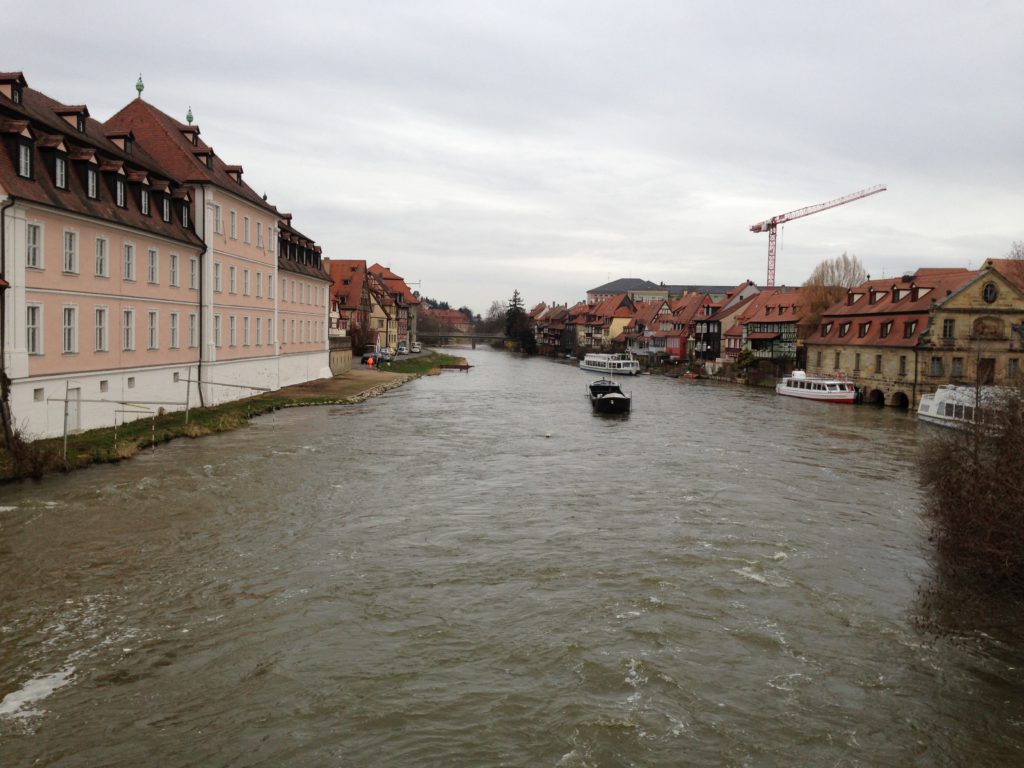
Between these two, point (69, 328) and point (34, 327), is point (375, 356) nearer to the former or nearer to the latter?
point (69, 328)

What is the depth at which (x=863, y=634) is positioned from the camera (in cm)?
1073

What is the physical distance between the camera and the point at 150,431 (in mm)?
23516

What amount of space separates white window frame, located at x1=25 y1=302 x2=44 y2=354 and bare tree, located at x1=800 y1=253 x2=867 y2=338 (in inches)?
2025

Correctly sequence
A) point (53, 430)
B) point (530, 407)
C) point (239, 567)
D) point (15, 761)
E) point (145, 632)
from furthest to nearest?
1. point (530, 407)
2. point (53, 430)
3. point (239, 567)
4. point (145, 632)
5. point (15, 761)

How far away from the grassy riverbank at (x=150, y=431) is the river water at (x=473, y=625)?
53cm

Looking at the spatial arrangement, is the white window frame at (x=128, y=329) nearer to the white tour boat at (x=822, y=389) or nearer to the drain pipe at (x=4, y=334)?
the drain pipe at (x=4, y=334)

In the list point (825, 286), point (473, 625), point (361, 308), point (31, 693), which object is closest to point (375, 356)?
point (361, 308)

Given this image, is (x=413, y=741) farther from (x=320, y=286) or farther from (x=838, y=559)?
(x=320, y=286)

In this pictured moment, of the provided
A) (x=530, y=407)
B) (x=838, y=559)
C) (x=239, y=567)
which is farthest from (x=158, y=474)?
(x=530, y=407)

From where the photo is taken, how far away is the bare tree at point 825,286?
5934 centimetres

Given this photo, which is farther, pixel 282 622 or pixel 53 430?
pixel 53 430

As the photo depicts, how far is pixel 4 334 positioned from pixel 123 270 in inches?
249

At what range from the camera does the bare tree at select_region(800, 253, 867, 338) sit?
5934 cm

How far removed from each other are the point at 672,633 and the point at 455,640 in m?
2.92
